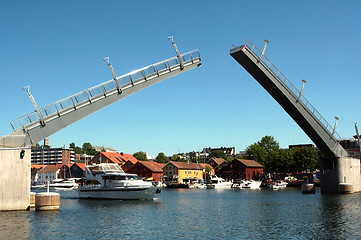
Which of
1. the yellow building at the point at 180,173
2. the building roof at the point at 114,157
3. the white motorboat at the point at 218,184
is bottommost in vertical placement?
the white motorboat at the point at 218,184

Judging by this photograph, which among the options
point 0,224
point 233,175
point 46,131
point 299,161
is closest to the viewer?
point 0,224

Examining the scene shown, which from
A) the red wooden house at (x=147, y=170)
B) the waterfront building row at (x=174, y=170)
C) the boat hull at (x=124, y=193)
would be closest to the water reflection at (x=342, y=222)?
the boat hull at (x=124, y=193)

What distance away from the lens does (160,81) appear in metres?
27.6

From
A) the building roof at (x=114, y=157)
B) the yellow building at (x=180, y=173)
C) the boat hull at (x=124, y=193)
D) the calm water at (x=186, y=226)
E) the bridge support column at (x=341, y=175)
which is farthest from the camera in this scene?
the building roof at (x=114, y=157)

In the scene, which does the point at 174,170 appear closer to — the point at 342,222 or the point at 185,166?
the point at 185,166

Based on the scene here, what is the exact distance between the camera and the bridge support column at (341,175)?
1531 inches

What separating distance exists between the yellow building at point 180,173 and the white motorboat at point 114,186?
4612 cm

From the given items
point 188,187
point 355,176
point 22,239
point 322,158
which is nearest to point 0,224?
point 22,239

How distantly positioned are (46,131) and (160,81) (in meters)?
8.79

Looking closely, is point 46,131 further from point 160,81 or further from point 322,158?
point 322,158

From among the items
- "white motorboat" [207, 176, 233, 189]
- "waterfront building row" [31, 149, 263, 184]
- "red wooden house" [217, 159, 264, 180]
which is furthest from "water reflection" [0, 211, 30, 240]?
"red wooden house" [217, 159, 264, 180]

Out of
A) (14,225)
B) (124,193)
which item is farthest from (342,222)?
(124,193)

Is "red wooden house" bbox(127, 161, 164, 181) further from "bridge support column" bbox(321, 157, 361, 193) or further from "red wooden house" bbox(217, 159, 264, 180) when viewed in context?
"bridge support column" bbox(321, 157, 361, 193)

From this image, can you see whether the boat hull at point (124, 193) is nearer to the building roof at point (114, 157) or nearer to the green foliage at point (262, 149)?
the building roof at point (114, 157)
